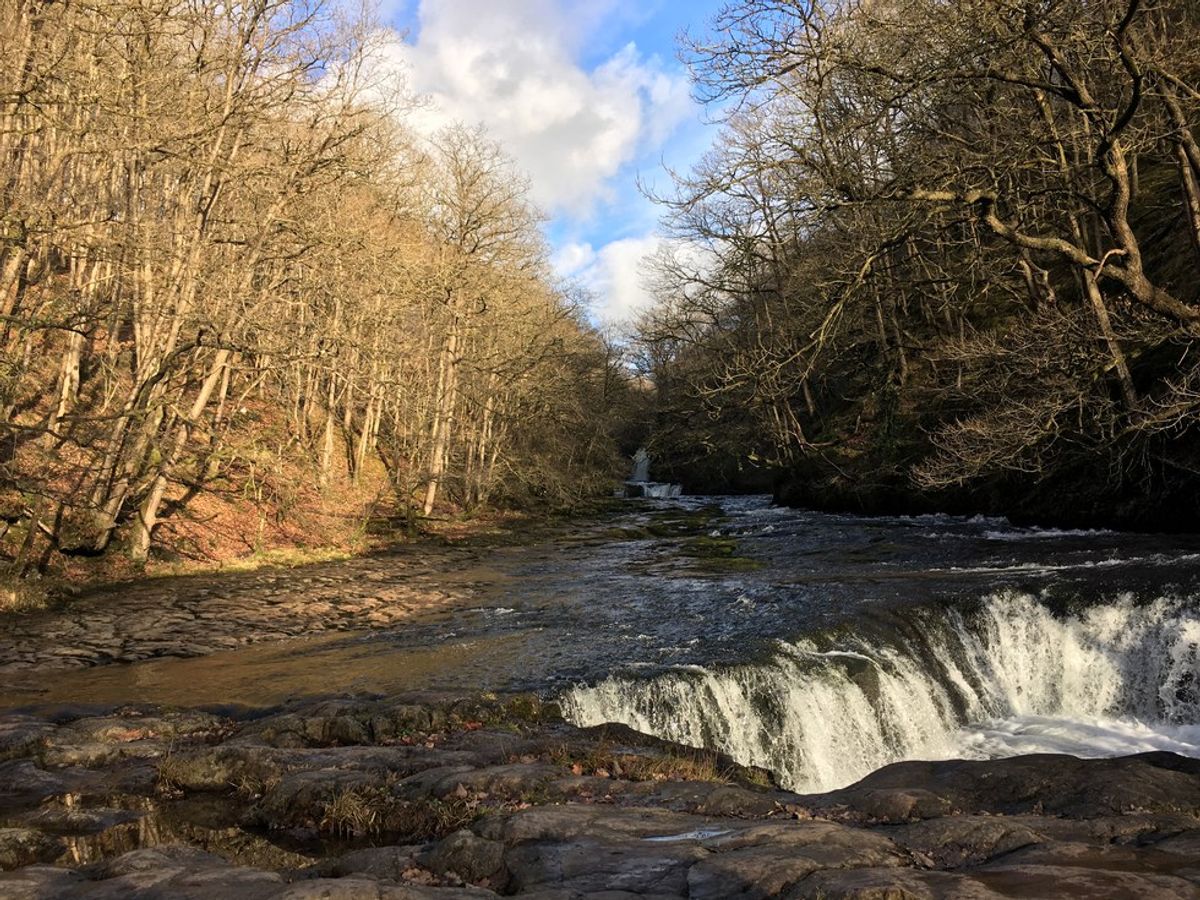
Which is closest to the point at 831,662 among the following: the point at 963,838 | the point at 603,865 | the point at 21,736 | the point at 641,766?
the point at 641,766

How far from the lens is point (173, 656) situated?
1122 centimetres

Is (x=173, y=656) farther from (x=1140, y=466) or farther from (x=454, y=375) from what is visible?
(x=1140, y=466)

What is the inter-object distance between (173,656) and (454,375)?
1575 cm

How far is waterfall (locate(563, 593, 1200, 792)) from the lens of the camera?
892 cm

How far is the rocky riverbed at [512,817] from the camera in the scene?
3.98 m

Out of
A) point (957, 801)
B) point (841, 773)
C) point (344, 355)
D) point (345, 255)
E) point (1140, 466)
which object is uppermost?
point (345, 255)

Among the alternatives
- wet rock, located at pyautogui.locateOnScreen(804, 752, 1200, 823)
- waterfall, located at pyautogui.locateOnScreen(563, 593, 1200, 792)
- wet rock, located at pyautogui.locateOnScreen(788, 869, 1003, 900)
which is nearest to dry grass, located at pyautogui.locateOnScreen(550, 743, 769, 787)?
wet rock, located at pyautogui.locateOnScreen(804, 752, 1200, 823)

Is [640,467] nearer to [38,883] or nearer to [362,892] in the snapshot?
[38,883]

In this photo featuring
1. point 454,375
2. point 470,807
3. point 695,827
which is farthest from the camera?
point 454,375

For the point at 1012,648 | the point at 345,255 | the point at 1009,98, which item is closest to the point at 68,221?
the point at 345,255

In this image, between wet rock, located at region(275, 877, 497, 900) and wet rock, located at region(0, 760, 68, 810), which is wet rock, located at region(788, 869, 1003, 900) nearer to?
wet rock, located at region(275, 877, 497, 900)

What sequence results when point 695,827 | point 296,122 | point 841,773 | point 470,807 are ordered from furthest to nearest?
1. point 296,122
2. point 841,773
3. point 470,807
4. point 695,827

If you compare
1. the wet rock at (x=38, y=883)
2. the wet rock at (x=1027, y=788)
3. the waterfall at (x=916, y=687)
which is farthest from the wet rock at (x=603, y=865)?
the waterfall at (x=916, y=687)

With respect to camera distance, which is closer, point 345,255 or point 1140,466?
point 1140,466
